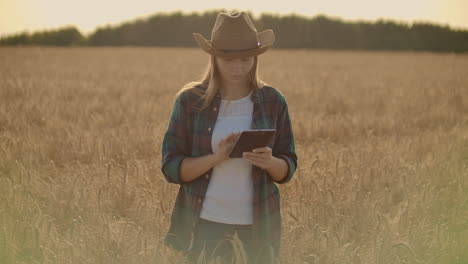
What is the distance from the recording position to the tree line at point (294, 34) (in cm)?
4122

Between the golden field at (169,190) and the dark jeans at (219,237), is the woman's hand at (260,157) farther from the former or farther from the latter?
the golden field at (169,190)

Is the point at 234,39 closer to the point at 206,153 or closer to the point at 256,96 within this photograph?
the point at 256,96

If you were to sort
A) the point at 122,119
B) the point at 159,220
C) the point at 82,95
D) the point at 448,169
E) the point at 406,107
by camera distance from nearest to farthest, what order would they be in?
1. the point at 159,220
2. the point at 448,169
3. the point at 122,119
4. the point at 406,107
5. the point at 82,95

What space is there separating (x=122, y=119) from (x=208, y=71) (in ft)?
14.5

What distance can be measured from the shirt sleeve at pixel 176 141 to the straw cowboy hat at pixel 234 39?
31 cm

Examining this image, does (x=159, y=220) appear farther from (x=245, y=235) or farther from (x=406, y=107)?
(x=406, y=107)

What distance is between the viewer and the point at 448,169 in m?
4.31

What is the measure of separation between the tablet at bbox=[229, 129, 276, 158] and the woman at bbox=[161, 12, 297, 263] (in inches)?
5.5

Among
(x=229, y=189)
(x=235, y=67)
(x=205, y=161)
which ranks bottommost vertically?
(x=229, y=189)

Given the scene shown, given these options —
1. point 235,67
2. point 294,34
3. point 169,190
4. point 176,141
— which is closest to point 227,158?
point 176,141

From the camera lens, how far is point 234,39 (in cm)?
252

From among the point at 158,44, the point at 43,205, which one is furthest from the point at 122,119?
the point at 158,44

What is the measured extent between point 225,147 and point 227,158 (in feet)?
0.34

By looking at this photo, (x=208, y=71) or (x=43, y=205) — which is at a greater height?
(x=208, y=71)
